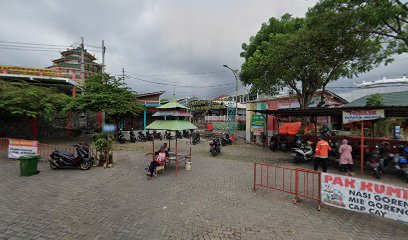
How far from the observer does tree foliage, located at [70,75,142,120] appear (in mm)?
15367

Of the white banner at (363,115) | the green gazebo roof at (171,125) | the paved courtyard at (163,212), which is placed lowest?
the paved courtyard at (163,212)

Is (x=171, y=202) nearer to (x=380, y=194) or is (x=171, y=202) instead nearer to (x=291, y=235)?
(x=291, y=235)

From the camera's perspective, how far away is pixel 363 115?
8.31 metres

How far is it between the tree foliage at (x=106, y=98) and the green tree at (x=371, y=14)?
14.7 m

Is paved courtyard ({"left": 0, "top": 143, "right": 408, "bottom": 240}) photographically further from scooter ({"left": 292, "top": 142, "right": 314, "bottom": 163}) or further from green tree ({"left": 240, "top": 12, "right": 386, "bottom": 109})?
green tree ({"left": 240, "top": 12, "right": 386, "bottom": 109})

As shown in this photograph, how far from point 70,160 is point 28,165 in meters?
1.36

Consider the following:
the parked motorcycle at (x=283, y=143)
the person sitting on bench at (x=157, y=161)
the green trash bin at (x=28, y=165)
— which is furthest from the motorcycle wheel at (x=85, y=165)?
the parked motorcycle at (x=283, y=143)

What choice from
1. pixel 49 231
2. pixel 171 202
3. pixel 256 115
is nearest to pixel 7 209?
pixel 49 231

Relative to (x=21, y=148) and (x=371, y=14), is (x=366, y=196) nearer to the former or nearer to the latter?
(x=371, y=14)

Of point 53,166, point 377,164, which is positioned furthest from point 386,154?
point 53,166

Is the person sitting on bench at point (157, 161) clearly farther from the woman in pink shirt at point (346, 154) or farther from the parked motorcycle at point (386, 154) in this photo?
the parked motorcycle at point (386, 154)

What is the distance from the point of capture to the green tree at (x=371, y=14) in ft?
25.4

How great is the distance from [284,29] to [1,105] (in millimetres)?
18649

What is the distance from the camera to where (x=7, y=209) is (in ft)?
15.9
